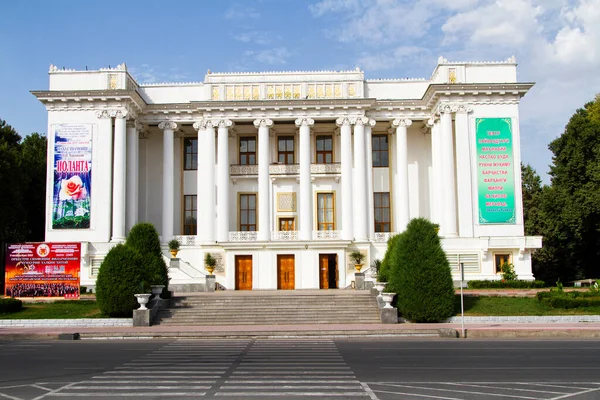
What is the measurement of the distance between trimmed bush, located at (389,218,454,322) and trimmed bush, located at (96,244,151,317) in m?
11.5

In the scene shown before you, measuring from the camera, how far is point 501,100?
41312 millimetres

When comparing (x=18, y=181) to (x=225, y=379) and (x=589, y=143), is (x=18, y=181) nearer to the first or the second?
(x=225, y=379)

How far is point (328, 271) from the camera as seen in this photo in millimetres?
41062

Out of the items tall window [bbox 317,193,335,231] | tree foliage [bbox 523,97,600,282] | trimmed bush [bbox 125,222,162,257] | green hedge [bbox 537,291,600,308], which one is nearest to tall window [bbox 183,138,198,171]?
tall window [bbox 317,193,335,231]

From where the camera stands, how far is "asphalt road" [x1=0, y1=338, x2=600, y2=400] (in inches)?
432

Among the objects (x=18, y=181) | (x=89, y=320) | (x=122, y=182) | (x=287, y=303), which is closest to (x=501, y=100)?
(x=287, y=303)

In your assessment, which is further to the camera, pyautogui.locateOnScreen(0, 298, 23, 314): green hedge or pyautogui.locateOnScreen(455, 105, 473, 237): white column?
pyautogui.locateOnScreen(455, 105, 473, 237): white column

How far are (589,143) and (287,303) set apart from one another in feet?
105

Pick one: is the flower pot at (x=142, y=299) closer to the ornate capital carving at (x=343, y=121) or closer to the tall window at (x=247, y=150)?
the tall window at (x=247, y=150)

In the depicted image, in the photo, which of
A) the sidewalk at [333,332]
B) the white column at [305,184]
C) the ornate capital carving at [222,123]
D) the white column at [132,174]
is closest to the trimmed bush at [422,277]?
the sidewalk at [333,332]

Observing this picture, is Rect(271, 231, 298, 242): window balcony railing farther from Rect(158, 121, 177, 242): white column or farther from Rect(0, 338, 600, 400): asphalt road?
Rect(0, 338, 600, 400): asphalt road

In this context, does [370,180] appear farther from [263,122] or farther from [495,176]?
[263,122]

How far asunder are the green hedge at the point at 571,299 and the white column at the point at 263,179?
18.5 m

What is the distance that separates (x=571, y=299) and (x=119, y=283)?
20.3m
